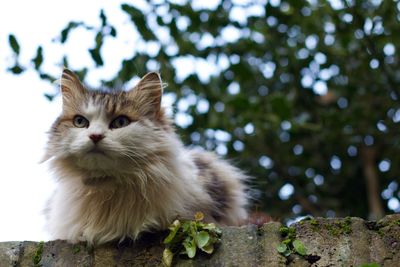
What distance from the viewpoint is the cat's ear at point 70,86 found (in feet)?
10.4

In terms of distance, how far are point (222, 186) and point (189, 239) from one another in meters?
1.07

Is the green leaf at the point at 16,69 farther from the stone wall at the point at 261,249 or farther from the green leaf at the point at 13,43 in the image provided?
the stone wall at the point at 261,249

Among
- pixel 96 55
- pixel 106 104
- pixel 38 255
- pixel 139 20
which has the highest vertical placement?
pixel 139 20

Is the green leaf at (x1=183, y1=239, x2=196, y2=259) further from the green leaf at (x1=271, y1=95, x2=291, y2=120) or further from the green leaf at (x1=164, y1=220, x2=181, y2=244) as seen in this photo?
the green leaf at (x1=271, y1=95, x2=291, y2=120)

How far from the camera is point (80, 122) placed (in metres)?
3.04

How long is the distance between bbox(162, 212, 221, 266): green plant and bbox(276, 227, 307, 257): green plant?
0.90 ft

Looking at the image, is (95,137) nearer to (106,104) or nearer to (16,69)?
(106,104)

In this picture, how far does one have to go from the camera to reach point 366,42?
5098 millimetres

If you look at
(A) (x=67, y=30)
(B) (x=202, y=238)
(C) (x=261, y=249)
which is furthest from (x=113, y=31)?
(C) (x=261, y=249)

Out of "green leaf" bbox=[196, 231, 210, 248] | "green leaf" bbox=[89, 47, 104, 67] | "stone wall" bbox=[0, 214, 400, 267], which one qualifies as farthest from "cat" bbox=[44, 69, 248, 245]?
"green leaf" bbox=[89, 47, 104, 67]

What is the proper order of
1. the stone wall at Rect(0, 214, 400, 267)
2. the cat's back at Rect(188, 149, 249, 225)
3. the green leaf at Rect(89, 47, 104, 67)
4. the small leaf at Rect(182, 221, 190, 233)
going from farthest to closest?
the green leaf at Rect(89, 47, 104, 67) → the cat's back at Rect(188, 149, 249, 225) → the small leaf at Rect(182, 221, 190, 233) → the stone wall at Rect(0, 214, 400, 267)

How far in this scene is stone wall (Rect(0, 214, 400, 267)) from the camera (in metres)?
2.41

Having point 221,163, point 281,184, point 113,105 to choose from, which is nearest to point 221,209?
point 221,163

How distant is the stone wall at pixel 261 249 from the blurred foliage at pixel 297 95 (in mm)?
1972
